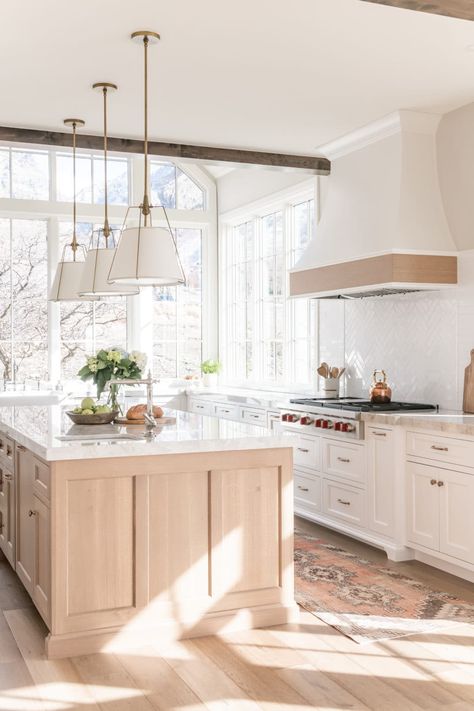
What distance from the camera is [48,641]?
11.1 ft

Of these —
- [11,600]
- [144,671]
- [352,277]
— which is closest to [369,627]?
[144,671]

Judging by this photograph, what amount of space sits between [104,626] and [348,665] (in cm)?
106

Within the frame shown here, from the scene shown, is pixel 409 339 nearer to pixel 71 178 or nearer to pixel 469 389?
pixel 469 389

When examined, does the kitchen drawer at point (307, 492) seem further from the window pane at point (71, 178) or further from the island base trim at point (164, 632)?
the window pane at point (71, 178)

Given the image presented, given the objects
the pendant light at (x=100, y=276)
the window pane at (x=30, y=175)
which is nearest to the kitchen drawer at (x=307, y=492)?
the pendant light at (x=100, y=276)

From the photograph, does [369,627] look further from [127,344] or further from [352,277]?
[127,344]

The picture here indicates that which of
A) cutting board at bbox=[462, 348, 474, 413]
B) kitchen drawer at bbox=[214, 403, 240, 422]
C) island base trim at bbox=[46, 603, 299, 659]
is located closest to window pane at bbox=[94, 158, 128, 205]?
kitchen drawer at bbox=[214, 403, 240, 422]

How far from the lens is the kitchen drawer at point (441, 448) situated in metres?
4.36

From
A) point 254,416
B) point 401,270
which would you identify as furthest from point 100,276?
point 254,416

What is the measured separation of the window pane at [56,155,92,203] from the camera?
824 cm

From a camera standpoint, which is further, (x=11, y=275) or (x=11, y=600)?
(x=11, y=275)

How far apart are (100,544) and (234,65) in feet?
8.59

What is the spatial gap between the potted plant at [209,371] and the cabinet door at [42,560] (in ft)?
15.9

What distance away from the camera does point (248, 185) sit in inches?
320
